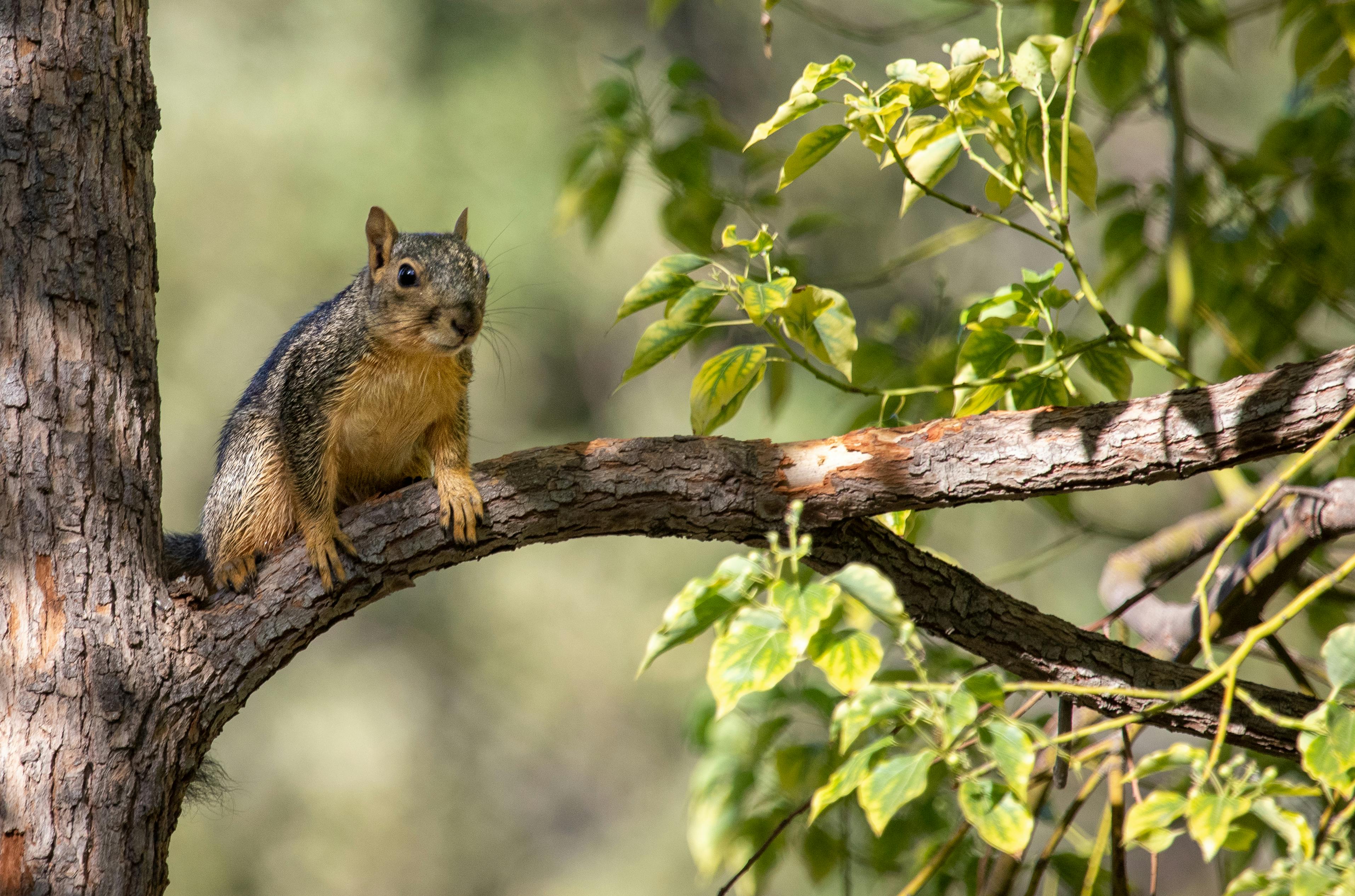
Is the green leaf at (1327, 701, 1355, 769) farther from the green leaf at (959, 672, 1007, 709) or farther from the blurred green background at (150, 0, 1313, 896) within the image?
the blurred green background at (150, 0, 1313, 896)

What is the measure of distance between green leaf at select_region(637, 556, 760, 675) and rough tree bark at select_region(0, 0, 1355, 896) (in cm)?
47

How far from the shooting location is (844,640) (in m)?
0.94

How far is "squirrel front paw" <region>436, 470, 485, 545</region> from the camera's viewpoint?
1.41 m

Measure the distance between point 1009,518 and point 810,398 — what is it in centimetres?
140

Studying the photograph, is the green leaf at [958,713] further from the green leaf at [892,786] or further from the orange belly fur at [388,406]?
the orange belly fur at [388,406]

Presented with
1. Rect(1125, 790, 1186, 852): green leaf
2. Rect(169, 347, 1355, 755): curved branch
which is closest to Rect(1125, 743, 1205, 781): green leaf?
Rect(1125, 790, 1186, 852): green leaf

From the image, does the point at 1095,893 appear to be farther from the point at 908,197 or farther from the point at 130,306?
the point at 130,306

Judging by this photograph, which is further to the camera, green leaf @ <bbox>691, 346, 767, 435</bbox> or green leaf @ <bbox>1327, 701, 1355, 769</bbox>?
green leaf @ <bbox>691, 346, 767, 435</bbox>

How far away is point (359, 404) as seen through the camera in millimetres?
1775

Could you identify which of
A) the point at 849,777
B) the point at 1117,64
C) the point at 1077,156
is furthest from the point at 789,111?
the point at 1117,64

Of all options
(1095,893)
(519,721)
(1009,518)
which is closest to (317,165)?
(519,721)

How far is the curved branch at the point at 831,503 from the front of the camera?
4.16ft

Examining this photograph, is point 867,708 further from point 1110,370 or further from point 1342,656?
point 1110,370

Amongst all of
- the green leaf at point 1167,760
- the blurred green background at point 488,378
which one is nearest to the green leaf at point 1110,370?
the green leaf at point 1167,760
